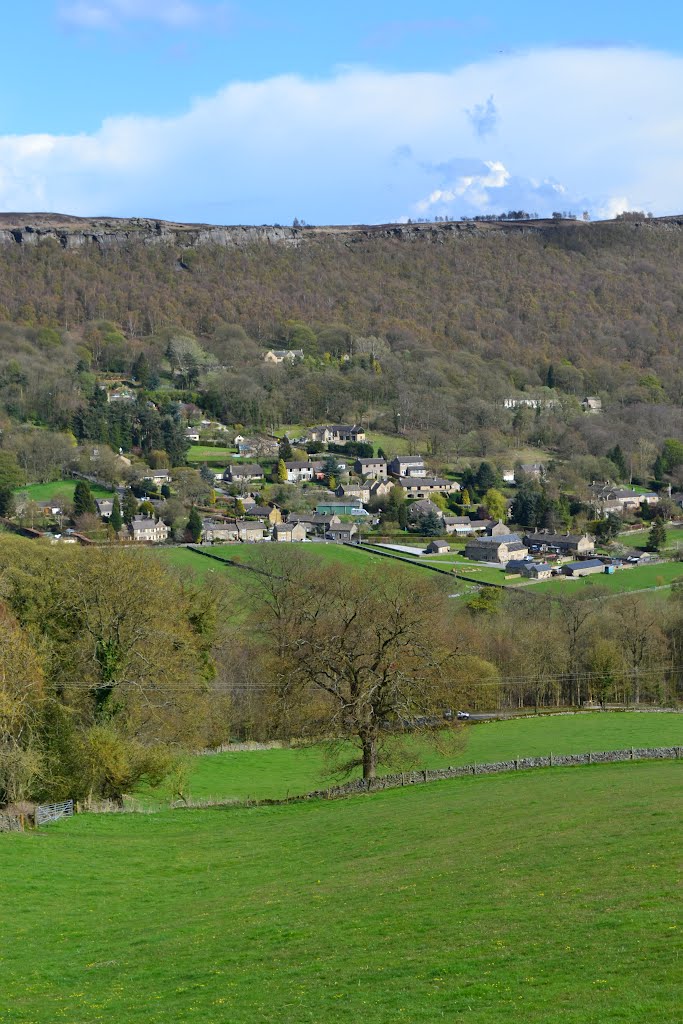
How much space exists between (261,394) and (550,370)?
6508 centimetres

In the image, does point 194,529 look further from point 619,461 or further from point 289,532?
point 619,461

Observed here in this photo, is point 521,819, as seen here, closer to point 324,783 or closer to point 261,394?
point 324,783

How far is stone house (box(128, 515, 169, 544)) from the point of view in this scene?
8606cm

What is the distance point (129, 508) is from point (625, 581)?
131ft

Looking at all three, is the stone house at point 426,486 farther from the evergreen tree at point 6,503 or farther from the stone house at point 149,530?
the evergreen tree at point 6,503

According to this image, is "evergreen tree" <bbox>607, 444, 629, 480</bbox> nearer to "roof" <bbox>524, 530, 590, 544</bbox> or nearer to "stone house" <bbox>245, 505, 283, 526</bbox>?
"roof" <bbox>524, 530, 590, 544</bbox>

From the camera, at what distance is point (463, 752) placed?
3625 centimetres

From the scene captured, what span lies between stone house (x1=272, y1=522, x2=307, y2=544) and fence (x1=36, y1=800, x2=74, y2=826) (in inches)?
2436

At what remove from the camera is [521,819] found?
2158 centimetres

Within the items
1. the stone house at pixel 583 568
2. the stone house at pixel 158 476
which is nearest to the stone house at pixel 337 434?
the stone house at pixel 158 476

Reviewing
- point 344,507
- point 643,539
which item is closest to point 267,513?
point 344,507

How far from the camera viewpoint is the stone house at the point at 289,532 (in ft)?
292

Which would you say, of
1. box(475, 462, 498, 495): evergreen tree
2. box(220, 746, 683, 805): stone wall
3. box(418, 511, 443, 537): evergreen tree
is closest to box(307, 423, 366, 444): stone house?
A: box(475, 462, 498, 495): evergreen tree

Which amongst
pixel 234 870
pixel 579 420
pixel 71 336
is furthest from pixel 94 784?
pixel 71 336
